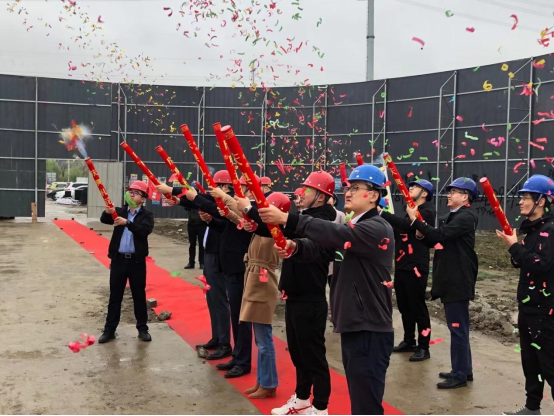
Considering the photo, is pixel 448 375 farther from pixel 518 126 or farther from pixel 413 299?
pixel 518 126

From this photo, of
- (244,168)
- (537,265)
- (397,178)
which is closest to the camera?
(244,168)

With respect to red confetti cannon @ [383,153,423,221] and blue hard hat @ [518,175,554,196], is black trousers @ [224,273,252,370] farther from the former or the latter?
blue hard hat @ [518,175,554,196]

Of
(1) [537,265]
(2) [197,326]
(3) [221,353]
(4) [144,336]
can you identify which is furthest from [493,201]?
(2) [197,326]

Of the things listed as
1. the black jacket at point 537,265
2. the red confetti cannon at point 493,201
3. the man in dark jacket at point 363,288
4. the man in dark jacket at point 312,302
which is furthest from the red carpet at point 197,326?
the red confetti cannon at point 493,201

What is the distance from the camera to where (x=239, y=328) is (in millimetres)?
5418

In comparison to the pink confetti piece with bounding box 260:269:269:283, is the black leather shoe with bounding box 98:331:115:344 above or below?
below

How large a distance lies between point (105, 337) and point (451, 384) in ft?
13.4

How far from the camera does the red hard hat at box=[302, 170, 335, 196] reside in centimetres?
416

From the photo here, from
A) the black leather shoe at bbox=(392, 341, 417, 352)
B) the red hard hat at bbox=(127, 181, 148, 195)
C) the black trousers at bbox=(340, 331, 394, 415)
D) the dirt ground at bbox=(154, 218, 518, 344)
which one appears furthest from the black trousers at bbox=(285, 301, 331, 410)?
the dirt ground at bbox=(154, 218, 518, 344)

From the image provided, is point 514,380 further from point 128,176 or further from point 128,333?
point 128,176

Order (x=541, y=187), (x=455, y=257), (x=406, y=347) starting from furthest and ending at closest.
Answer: (x=406, y=347)
(x=455, y=257)
(x=541, y=187)

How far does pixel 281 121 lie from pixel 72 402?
2099cm

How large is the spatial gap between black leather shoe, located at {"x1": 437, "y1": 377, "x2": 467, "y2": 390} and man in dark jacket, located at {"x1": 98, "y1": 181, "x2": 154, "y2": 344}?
355 centimetres

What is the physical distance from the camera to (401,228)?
552cm
